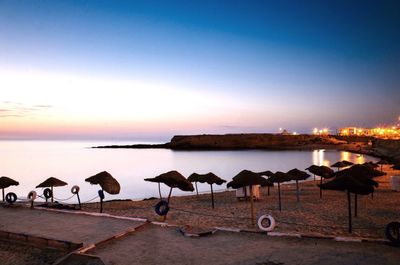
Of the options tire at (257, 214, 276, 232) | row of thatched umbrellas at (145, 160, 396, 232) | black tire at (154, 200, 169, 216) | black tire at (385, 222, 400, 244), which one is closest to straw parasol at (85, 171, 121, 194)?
row of thatched umbrellas at (145, 160, 396, 232)

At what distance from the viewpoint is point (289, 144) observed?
139m

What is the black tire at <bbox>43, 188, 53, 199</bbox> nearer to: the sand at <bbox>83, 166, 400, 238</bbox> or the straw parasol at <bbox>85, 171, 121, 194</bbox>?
the sand at <bbox>83, 166, 400, 238</bbox>

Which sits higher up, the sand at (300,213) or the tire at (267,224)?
the tire at (267,224)

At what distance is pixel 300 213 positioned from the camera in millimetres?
14883

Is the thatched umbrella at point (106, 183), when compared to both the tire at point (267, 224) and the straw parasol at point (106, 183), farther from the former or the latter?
the tire at point (267, 224)

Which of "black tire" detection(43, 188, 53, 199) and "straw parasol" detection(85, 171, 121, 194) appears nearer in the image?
"straw parasol" detection(85, 171, 121, 194)

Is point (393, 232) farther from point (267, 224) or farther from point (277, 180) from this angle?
point (277, 180)

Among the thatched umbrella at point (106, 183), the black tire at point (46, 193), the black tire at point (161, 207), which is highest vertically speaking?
the thatched umbrella at point (106, 183)

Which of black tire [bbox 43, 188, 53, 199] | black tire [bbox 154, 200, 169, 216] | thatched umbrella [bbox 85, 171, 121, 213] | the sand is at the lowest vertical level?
the sand

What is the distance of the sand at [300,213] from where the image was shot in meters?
12.1

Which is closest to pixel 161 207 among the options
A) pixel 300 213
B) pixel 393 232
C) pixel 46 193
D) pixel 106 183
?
pixel 106 183

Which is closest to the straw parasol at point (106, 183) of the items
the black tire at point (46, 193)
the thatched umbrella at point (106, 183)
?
the thatched umbrella at point (106, 183)

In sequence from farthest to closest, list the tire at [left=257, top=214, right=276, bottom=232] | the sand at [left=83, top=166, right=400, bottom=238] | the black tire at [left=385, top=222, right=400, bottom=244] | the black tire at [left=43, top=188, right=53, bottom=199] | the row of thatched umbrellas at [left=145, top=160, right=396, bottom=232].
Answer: the black tire at [left=43, top=188, right=53, bottom=199] → the sand at [left=83, top=166, right=400, bottom=238] → the row of thatched umbrellas at [left=145, top=160, right=396, bottom=232] → the tire at [left=257, top=214, right=276, bottom=232] → the black tire at [left=385, top=222, right=400, bottom=244]

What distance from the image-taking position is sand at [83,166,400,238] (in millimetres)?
12070
